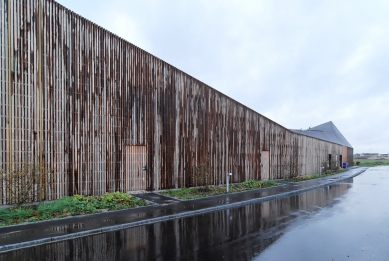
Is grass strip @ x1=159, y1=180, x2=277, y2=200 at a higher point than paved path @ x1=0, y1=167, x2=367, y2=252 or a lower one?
lower

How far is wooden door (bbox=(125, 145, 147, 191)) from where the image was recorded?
15.8 m

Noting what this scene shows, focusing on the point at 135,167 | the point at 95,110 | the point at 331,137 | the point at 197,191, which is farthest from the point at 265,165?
the point at 331,137

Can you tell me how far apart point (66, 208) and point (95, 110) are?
219 inches

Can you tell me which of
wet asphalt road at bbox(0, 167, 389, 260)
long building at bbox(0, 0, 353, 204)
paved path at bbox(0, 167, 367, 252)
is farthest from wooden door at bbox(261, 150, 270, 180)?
wet asphalt road at bbox(0, 167, 389, 260)

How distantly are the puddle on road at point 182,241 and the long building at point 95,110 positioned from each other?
505cm

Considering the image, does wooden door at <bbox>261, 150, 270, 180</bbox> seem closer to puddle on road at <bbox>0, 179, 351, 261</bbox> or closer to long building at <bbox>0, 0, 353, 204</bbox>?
long building at <bbox>0, 0, 353, 204</bbox>

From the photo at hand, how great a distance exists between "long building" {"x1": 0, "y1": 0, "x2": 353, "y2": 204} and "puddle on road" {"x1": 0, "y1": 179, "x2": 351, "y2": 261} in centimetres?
505

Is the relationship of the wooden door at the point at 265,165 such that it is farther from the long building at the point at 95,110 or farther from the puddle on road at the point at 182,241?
the puddle on road at the point at 182,241

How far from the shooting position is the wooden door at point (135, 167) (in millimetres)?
15820

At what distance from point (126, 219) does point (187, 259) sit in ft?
14.3

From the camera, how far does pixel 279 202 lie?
15.4m

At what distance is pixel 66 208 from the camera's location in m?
11.0

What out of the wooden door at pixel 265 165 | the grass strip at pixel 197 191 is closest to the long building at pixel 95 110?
the grass strip at pixel 197 191

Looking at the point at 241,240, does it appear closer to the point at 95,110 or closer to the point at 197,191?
the point at 197,191
